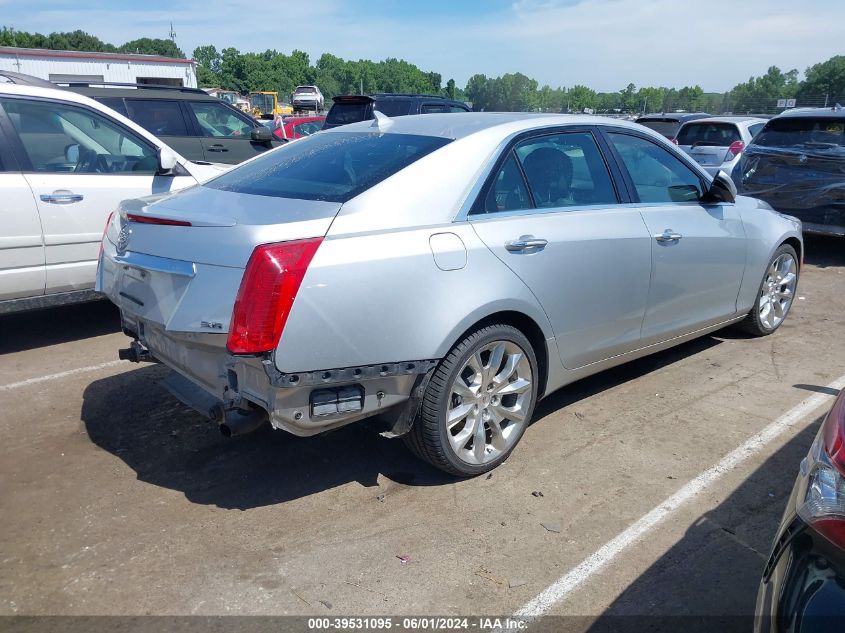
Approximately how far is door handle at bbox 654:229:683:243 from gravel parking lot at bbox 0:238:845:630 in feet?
3.34

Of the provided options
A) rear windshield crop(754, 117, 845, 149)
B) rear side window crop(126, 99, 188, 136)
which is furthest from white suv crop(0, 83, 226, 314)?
rear windshield crop(754, 117, 845, 149)

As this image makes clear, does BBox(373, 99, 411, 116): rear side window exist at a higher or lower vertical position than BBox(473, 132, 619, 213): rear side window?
higher

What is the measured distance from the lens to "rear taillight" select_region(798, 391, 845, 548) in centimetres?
176

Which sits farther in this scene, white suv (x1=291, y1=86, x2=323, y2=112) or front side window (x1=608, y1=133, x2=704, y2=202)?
white suv (x1=291, y1=86, x2=323, y2=112)

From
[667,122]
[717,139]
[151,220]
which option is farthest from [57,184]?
[667,122]

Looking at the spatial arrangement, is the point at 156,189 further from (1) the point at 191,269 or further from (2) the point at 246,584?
Answer: (2) the point at 246,584

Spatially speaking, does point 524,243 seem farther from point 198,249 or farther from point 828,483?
point 828,483

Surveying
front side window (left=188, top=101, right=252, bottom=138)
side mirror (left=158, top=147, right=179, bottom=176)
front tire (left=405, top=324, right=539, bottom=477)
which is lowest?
front tire (left=405, top=324, right=539, bottom=477)

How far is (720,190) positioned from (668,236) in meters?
0.77

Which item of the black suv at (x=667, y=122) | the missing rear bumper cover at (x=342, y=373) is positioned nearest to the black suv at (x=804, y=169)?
the missing rear bumper cover at (x=342, y=373)

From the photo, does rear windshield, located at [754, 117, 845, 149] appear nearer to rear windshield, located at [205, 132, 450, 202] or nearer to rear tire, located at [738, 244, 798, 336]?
rear tire, located at [738, 244, 798, 336]

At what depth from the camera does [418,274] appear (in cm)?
306

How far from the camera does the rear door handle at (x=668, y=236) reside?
4215mm

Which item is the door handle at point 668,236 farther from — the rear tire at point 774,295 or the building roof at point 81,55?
the building roof at point 81,55
